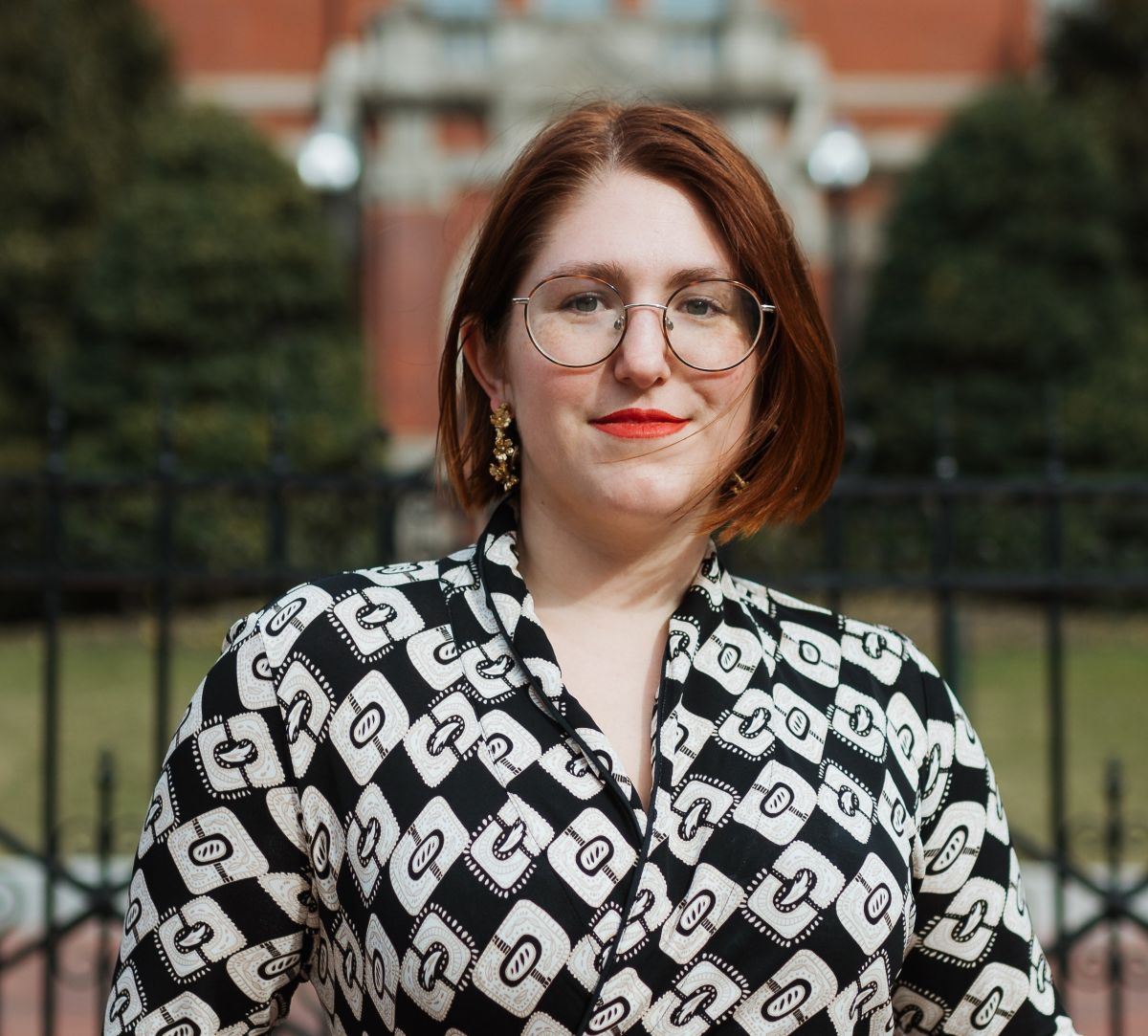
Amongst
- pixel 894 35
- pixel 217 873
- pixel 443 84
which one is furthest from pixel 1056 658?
pixel 894 35

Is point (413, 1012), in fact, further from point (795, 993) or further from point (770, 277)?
point (770, 277)

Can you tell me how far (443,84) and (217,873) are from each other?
556 inches

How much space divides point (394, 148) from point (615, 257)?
45.1ft

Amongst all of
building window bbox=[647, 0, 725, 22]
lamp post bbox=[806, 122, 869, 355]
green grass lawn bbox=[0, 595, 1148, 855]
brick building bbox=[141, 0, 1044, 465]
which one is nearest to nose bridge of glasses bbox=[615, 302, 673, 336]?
green grass lawn bbox=[0, 595, 1148, 855]

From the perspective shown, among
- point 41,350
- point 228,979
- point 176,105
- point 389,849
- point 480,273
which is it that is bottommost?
point 41,350

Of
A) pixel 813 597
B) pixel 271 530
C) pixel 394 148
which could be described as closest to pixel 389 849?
pixel 271 530

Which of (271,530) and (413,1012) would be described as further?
(271,530)

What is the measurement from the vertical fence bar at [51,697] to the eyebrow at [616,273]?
7.23 feet

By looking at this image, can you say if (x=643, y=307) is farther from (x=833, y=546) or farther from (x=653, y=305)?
(x=833, y=546)

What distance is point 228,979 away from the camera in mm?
1218

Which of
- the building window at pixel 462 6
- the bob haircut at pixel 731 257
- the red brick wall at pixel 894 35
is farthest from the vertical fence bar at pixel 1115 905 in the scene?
the red brick wall at pixel 894 35

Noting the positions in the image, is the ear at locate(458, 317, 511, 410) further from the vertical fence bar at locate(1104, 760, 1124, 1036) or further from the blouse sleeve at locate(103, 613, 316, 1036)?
the vertical fence bar at locate(1104, 760, 1124, 1036)

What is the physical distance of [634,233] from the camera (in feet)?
4.12

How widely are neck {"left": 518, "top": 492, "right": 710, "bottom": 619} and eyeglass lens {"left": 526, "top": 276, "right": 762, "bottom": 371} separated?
0.17 meters
